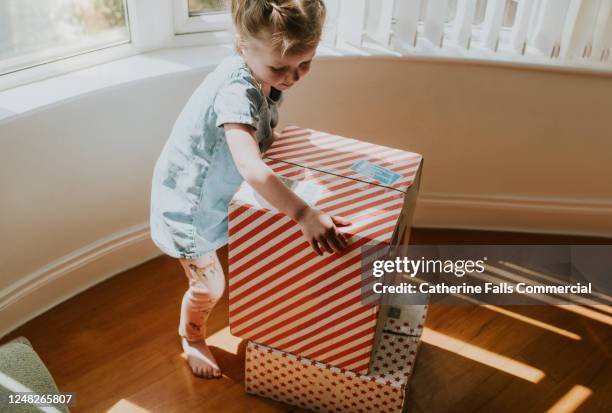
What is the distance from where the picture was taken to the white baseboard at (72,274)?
160 cm

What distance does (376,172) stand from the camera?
125cm

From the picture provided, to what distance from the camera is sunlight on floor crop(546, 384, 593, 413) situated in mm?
1498

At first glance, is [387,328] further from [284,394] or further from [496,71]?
[496,71]

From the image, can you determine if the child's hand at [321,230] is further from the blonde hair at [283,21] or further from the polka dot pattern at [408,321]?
the polka dot pattern at [408,321]

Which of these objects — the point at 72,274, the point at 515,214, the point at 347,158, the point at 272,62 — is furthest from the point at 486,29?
the point at 72,274

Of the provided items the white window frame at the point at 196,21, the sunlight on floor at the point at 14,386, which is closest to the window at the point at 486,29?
the white window frame at the point at 196,21

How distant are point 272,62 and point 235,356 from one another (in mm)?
810

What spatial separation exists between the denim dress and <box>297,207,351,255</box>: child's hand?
22 cm

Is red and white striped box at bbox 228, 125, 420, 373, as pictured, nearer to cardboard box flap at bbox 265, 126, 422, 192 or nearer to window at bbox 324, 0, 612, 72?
cardboard box flap at bbox 265, 126, 422, 192

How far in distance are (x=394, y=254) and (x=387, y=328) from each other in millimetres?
254

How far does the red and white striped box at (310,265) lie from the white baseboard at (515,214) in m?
0.80

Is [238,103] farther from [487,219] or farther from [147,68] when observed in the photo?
[487,219]

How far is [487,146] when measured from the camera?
1966 millimetres

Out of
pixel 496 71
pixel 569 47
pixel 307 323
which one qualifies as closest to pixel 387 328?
pixel 307 323
